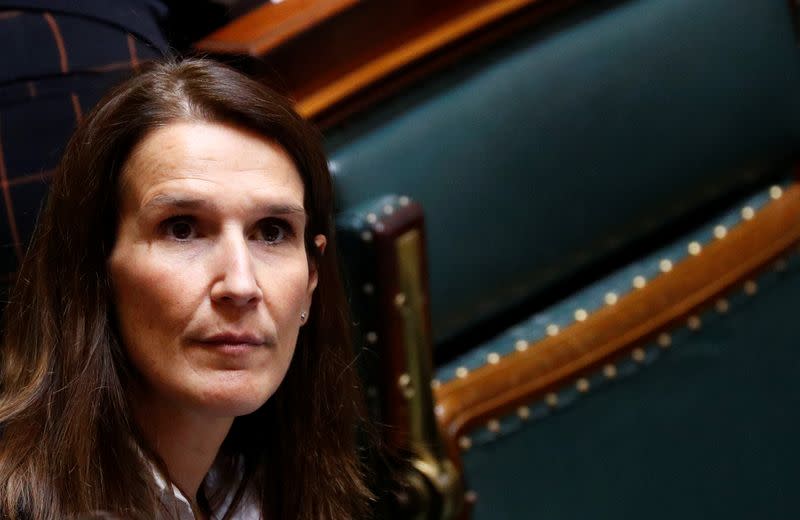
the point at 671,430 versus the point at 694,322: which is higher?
the point at 694,322

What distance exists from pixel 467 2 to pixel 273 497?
674 mm

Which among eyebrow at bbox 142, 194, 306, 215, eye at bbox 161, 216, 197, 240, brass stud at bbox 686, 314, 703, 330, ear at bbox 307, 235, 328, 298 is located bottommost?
brass stud at bbox 686, 314, 703, 330

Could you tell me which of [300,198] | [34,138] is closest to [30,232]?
[34,138]

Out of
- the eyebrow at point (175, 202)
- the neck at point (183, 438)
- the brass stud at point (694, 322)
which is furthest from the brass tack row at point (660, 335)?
the eyebrow at point (175, 202)

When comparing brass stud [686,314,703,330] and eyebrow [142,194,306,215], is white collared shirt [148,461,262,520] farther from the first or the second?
brass stud [686,314,703,330]

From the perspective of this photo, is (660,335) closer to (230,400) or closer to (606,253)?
(606,253)

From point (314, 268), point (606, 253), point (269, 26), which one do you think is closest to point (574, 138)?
point (606, 253)

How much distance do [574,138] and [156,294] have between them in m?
0.78

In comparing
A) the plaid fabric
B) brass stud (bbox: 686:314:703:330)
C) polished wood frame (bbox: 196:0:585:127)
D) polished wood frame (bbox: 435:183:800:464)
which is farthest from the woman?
brass stud (bbox: 686:314:703:330)

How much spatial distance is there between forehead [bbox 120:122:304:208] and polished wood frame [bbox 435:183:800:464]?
0.54 metres

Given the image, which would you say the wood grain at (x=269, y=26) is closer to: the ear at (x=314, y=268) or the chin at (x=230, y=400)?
the ear at (x=314, y=268)

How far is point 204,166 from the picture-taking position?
40.4 inches

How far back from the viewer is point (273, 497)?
1201mm

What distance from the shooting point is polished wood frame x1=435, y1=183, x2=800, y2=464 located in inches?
61.2
